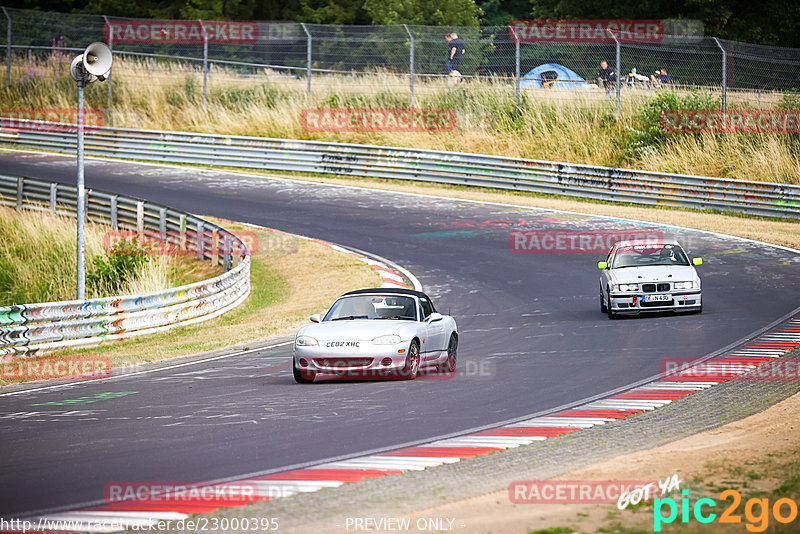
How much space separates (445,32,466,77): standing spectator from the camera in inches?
1475

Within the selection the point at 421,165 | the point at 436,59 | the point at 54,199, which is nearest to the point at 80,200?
the point at 54,199

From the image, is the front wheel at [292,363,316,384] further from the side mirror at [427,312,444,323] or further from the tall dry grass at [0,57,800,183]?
the tall dry grass at [0,57,800,183]

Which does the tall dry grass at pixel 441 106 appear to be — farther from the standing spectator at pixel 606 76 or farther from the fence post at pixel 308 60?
the standing spectator at pixel 606 76

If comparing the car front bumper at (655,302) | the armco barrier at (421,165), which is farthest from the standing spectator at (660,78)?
the car front bumper at (655,302)

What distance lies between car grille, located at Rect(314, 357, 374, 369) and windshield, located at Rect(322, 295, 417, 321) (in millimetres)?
899

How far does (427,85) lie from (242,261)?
1722 centimetres

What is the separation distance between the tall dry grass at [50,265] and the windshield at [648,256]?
9.55m

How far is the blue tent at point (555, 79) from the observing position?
37.1 metres

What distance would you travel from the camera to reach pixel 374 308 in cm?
1455

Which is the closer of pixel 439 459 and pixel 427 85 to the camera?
pixel 439 459

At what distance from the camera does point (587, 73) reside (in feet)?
122

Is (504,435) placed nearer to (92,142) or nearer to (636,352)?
(636,352)

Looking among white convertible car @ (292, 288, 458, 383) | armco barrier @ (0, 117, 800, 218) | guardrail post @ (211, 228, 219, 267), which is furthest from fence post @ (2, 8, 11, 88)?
white convertible car @ (292, 288, 458, 383)

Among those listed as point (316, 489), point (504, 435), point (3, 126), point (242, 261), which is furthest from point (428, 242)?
point (3, 126)
